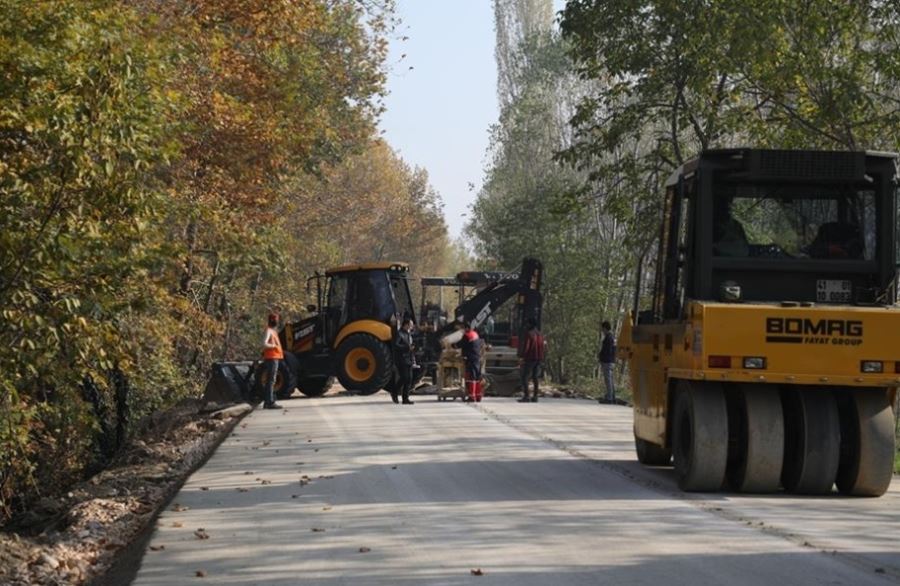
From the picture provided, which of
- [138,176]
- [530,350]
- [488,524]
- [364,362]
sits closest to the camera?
[488,524]

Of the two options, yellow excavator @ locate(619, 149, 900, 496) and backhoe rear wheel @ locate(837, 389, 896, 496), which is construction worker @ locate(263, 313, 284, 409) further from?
backhoe rear wheel @ locate(837, 389, 896, 496)

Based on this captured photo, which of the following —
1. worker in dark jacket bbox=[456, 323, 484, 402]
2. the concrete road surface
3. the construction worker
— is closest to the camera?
the concrete road surface

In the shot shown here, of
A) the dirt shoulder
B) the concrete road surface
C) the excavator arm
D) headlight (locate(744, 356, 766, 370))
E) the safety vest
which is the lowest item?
the dirt shoulder

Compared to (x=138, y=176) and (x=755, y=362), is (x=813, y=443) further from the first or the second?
(x=138, y=176)

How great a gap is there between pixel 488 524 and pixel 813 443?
4.44m

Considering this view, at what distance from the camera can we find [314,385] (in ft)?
134

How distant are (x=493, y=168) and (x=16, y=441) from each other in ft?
227

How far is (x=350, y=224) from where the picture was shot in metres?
90.8

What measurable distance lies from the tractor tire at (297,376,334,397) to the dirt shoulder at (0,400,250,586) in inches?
270

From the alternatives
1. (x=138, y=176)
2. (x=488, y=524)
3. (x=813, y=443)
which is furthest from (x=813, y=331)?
(x=138, y=176)

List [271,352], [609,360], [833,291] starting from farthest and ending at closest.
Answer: [609,360] → [271,352] → [833,291]

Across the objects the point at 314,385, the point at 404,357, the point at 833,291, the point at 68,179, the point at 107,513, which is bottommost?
the point at 107,513

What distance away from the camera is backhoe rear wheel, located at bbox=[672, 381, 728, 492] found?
16188 millimetres

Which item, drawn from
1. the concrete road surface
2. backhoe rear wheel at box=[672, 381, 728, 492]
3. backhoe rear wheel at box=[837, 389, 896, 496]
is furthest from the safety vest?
backhoe rear wheel at box=[837, 389, 896, 496]
